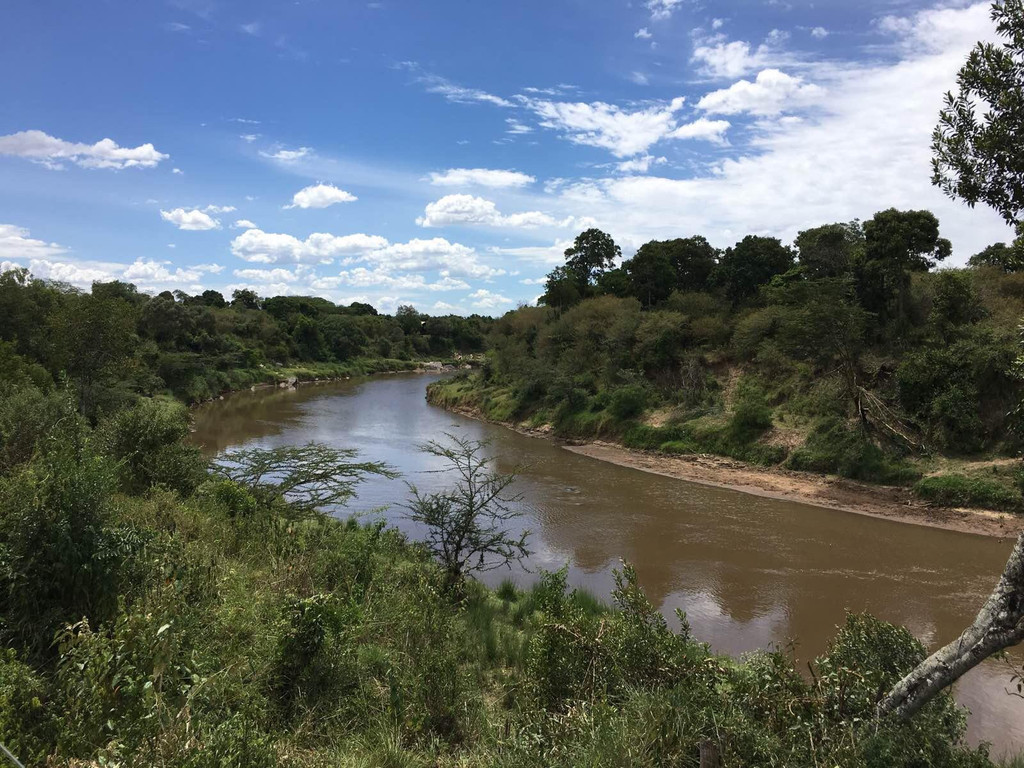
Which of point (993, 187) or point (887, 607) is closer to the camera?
point (993, 187)

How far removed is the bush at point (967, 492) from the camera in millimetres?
16797

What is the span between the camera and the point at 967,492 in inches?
690

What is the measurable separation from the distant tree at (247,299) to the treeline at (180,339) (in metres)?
0.14

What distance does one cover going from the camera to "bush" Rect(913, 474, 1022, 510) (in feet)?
55.1

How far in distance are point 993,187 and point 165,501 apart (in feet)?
33.2

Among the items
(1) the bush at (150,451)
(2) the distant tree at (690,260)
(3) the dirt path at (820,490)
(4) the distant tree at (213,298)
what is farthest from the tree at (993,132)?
(4) the distant tree at (213,298)

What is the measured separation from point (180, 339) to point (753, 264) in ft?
142

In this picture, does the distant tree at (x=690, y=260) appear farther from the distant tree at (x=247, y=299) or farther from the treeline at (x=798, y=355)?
the distant tree at (x=247, y=299)

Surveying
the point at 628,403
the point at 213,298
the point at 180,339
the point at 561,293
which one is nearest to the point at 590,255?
the point at 561,293

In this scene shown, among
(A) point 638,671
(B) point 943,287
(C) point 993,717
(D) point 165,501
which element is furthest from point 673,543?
(B) point 943,287

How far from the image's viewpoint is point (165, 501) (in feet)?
28.2

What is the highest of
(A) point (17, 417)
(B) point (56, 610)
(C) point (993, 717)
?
(A) point (17, 417)

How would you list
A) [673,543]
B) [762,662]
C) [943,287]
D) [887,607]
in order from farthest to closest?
1. [943,287]
2. [673,543]
3. [887,607]
4. [762,662]

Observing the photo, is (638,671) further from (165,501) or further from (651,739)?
(165,501)
